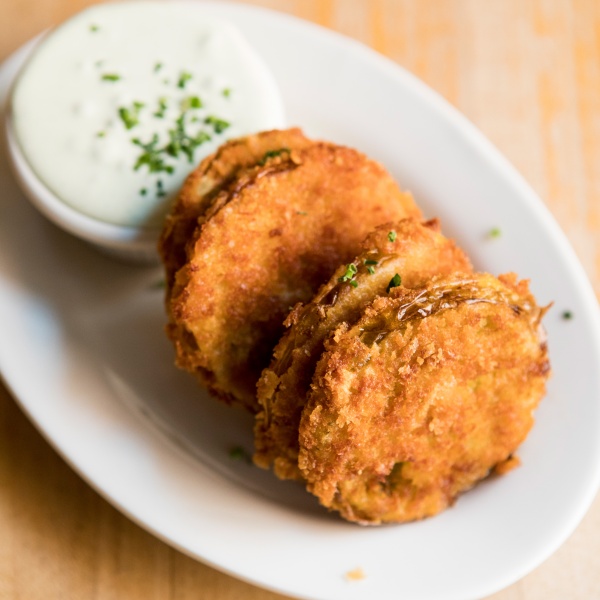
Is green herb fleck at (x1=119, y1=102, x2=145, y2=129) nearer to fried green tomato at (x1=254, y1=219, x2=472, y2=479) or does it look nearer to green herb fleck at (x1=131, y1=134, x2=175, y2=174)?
green herb fleck at (x1=131, y1=134, x2=175, y2=174)

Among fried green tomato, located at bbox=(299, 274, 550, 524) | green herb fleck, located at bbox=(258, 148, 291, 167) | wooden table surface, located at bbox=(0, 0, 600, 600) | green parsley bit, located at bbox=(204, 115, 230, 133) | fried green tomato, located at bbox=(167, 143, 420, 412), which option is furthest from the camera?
green parsley bit, located at bbox=(204, 115, 230, 133)

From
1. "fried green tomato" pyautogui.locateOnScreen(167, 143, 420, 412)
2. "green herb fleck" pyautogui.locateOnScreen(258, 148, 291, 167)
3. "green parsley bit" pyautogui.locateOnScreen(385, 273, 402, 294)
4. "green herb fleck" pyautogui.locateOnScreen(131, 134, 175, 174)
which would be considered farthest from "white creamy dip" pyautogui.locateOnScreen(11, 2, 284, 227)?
"green parsley bit" pyautogui.locateOnScreen(385, 273, 402, 294)

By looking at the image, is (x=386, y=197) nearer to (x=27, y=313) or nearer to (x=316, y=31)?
(x=316, y=31)

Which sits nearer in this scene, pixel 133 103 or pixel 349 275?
pixel 349 275

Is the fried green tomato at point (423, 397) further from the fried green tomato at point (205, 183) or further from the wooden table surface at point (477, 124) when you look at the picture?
the fried green tomato at point (205, 183)

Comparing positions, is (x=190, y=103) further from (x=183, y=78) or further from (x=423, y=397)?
(x=423, y=397)

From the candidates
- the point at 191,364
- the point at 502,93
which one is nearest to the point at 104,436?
the point at 191,364

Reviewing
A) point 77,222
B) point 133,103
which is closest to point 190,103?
point 133,103
